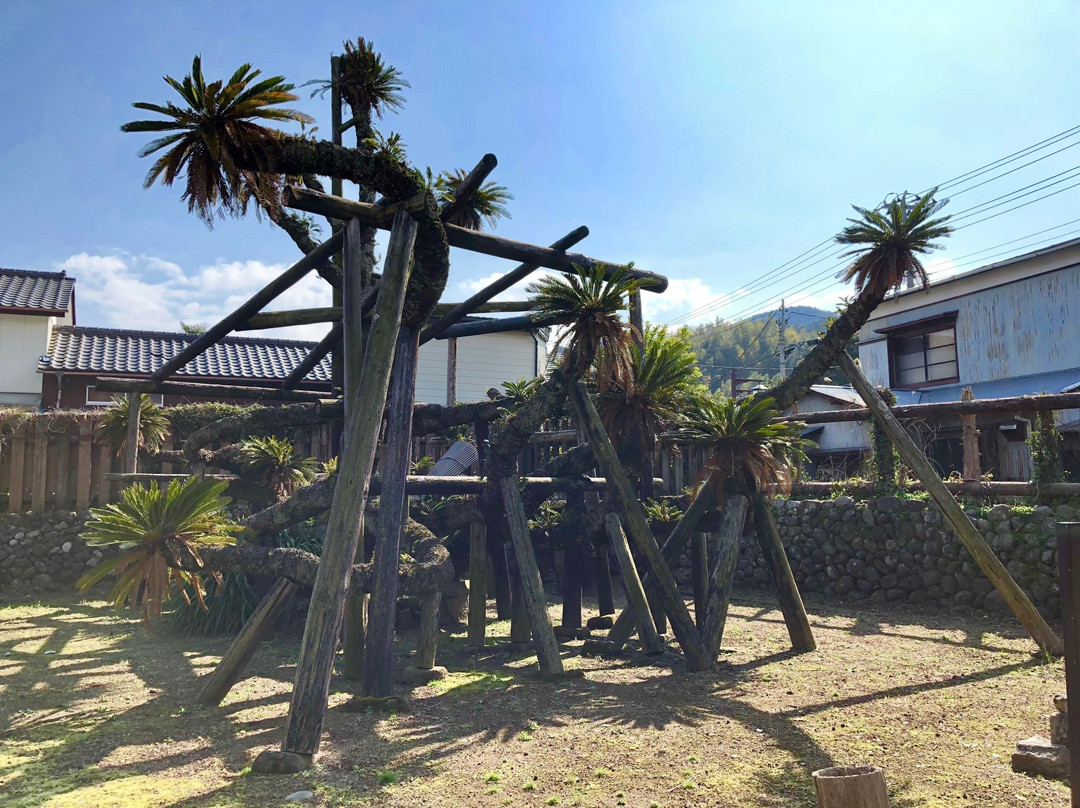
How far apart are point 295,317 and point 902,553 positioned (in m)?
8.99

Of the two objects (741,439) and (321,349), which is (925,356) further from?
(321,349)

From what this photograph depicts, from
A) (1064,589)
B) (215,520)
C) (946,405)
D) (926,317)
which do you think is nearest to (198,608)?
(215,520)

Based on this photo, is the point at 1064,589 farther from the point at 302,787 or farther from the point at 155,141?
the point at 155,141

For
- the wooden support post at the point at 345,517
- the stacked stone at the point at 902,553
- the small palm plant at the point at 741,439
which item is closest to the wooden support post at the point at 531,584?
the small palm plant at the point at 741,439

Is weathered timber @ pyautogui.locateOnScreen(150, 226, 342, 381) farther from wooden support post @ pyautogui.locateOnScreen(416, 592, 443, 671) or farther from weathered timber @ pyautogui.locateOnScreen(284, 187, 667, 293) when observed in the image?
wooden support post @ pyautogui.locateOnScreen(416, 592, 443, 671)

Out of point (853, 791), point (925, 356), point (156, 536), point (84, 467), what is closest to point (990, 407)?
point (853, 791)

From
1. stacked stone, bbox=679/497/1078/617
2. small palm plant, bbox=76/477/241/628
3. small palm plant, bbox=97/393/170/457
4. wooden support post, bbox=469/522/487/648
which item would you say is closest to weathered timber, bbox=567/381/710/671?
wooden support post, bbox=469/522/487/648

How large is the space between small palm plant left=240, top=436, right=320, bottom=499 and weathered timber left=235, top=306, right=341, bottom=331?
171 cm

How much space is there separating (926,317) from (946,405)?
516 inches

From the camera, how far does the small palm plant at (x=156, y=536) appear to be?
Result: 20.8 feet

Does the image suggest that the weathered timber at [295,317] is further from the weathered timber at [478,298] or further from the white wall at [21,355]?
the white wall at [21,355]

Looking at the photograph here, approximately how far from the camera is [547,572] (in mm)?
13719

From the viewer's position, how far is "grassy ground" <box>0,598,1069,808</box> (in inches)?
179

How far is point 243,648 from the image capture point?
6855mm
